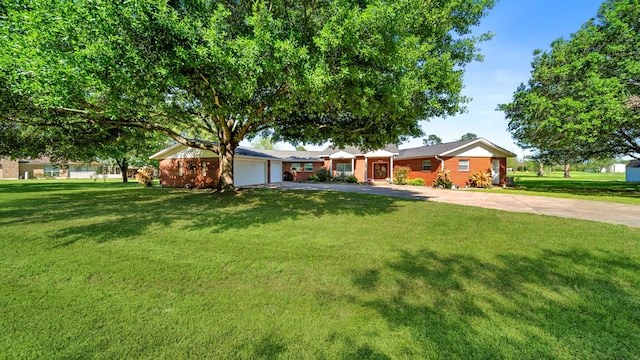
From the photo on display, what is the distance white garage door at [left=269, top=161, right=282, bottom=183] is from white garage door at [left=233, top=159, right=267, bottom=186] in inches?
65.2

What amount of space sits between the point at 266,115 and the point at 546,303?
10.5 m

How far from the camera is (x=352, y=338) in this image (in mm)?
2656

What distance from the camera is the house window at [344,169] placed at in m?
29.7

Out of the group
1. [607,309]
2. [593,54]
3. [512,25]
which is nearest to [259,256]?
[607,309]

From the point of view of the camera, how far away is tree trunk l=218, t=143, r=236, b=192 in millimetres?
14492

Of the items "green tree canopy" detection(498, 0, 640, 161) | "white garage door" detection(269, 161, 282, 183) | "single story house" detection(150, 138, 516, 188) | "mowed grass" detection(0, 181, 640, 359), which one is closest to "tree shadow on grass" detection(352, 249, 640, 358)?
"mowed grass" detection(0, 181, 640, 359)

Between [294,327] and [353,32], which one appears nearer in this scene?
[294,327]

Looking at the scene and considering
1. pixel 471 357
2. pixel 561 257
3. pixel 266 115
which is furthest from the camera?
pixel 266 115

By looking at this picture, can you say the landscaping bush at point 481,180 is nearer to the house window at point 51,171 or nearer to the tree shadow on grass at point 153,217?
the tree shadow on grass at point 153,217

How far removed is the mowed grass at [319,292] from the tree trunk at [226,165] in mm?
7895

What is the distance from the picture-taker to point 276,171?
2984cm

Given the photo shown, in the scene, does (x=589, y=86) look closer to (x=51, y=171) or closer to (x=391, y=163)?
(x=391, y=163)

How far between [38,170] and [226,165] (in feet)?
168

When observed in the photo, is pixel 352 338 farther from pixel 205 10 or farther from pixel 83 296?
pixel 205 10
